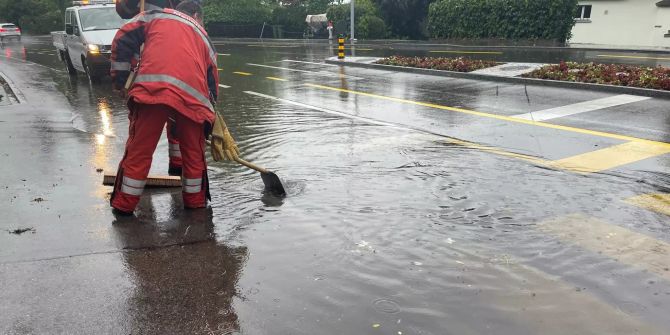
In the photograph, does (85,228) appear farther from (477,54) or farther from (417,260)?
(477,54)

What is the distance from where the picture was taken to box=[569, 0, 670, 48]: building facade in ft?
85.9

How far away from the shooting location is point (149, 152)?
4.19 meters

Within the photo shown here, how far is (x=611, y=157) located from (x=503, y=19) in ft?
76.7

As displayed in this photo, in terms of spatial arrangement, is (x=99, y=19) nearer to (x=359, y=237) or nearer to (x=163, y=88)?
(x=163, y=88)

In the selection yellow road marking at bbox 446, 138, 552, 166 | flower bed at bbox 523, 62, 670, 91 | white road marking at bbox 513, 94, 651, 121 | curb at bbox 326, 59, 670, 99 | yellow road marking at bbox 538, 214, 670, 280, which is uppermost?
flower bed at bbox 523, 62, 670, 91

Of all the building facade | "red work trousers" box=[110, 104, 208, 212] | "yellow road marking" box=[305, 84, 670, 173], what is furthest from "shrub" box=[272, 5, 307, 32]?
"red work trousers" box=[110, 104, 208, 212]

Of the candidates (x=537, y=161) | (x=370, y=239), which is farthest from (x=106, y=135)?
(x=537, y=161)

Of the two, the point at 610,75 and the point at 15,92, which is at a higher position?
the point at 610,75

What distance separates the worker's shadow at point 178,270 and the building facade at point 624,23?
91.2 feet

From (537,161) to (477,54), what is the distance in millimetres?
16921

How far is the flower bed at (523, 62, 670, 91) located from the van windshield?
407 inches

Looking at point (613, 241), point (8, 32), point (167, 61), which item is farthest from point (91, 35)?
point (8, 32)

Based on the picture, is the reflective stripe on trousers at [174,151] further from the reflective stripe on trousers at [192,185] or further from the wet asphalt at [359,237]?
the reflective stripe on trousers at [192,185]

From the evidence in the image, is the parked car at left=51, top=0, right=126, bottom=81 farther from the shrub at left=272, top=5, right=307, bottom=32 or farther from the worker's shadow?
the shrub at left=272, top=5, right=307, bottom=32
